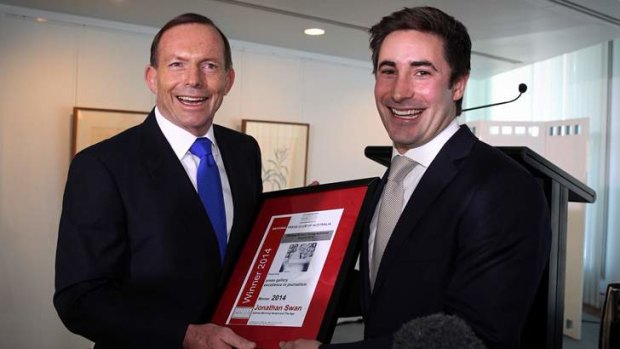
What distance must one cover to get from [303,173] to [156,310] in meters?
4.47

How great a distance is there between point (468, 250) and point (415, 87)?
0.46 metres

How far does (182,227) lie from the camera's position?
5.06 feet

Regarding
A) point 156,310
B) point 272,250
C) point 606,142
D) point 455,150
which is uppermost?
point 606,142

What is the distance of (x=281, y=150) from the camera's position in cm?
571

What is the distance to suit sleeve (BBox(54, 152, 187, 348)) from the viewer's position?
140cm

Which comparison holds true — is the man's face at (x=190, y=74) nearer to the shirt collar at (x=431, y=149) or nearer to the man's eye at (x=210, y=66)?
the man's eye at (x=210, y=66)

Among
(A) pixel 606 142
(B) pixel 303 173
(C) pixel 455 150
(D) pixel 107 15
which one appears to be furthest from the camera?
(A) pixel 606 142

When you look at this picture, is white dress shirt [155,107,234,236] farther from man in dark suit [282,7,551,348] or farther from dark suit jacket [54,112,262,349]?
man in dark suit [282,7,551,348]

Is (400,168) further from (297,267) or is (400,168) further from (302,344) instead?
(302,344)

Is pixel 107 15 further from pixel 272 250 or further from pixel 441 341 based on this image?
pixel 441 341

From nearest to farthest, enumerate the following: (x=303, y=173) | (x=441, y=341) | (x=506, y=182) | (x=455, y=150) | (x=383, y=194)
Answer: (x=441, y=341), (x=506, y=182), (x=455, y=150), (x=383, y=194), (x=303, y=173)

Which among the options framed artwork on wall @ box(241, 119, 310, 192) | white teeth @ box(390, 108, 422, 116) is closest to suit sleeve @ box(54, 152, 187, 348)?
white teeth @ box(390, 108, 422, 116)

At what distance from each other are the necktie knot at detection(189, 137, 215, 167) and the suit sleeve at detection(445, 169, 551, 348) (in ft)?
2.65

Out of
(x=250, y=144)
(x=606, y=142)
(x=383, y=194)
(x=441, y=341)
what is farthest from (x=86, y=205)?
(x=606, y=142)
